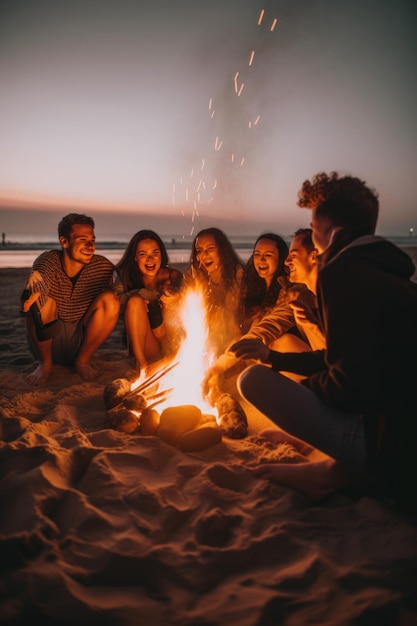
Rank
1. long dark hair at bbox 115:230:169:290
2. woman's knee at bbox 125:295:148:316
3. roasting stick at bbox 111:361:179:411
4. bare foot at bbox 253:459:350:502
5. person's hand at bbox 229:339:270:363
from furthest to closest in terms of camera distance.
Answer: long dark hair at bbox 115:230:169:290 < woman's knee at bbox 125:295:148:316 < roasting stick at bbox 111:361:179:411 < person's hand at bbox 229:339:270:363 < bare foot at bbox 253:459:350:502

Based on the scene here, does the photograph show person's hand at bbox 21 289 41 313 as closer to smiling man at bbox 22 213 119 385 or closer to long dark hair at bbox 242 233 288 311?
smiling man at bbox 22 213 119 385

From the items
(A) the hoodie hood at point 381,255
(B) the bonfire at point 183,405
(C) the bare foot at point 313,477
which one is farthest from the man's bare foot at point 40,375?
(A) the hoodie hood at point 381,255

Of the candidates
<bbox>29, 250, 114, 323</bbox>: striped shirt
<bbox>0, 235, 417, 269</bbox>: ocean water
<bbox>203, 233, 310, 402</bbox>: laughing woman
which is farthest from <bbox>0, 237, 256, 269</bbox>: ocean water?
<bbox>203, 233, 310, 402</bbox>: laughing woman

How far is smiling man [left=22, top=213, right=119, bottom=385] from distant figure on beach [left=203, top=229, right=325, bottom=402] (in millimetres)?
1531

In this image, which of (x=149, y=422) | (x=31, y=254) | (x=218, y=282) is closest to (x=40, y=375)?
(x=149, y=422)

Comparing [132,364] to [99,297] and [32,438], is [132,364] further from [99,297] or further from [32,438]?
[32,438]

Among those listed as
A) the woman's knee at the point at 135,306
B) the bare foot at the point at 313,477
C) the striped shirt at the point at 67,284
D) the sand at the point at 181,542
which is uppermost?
the striped shirt at the point at 67,284

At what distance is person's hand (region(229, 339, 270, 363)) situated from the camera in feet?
8.91

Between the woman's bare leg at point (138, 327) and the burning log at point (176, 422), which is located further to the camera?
the woman's bare leg at point (138, 327)

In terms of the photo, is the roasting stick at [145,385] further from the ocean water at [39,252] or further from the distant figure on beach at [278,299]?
the ocean water at [39,252]

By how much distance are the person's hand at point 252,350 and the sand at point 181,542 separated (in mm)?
748

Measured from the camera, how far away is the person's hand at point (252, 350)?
2.71 metres

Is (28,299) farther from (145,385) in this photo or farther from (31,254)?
(31,254)

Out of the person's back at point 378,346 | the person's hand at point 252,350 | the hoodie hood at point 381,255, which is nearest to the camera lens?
the person's back at point 378,346
